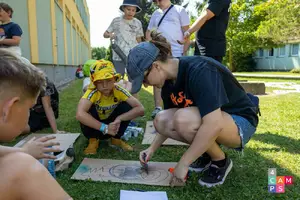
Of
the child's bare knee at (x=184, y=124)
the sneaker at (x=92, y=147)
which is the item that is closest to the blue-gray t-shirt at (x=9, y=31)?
the sneaker at (x=92, y=147)

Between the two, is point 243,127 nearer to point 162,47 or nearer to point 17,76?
point 162,47

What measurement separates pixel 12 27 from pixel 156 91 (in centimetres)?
185

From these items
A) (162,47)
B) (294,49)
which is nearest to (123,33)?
(162,47)

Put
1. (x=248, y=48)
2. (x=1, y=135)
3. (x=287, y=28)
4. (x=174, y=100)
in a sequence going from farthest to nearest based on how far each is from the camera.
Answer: (x=248, y=48) → (x=287, y=28) → (x=174, y=100) → (x=1, y=135)

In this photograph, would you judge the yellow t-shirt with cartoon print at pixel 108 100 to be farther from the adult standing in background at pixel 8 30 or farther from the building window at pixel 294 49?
the building window at pixel 294 49

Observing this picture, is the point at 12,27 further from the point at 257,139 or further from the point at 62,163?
the point at 257,139

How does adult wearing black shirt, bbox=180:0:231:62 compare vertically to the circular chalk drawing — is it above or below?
above

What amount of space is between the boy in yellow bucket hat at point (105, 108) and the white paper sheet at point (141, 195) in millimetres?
703

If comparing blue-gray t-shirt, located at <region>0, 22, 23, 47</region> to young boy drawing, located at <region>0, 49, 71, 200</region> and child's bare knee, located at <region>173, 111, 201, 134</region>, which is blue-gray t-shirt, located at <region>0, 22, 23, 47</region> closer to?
child's bare knee, located at <region>173, 111, 201, 134</region>

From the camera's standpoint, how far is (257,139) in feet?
9.25

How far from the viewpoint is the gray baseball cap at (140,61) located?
1.66 meters

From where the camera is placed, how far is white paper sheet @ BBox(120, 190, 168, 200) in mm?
1650

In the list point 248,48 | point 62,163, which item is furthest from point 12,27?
point 248,48

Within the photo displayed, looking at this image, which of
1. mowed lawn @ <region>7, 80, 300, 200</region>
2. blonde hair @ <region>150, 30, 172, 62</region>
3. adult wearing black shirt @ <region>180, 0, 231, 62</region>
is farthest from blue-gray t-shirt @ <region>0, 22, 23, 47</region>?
blonde hair @ <region>150, 30, 172, 62</region>
